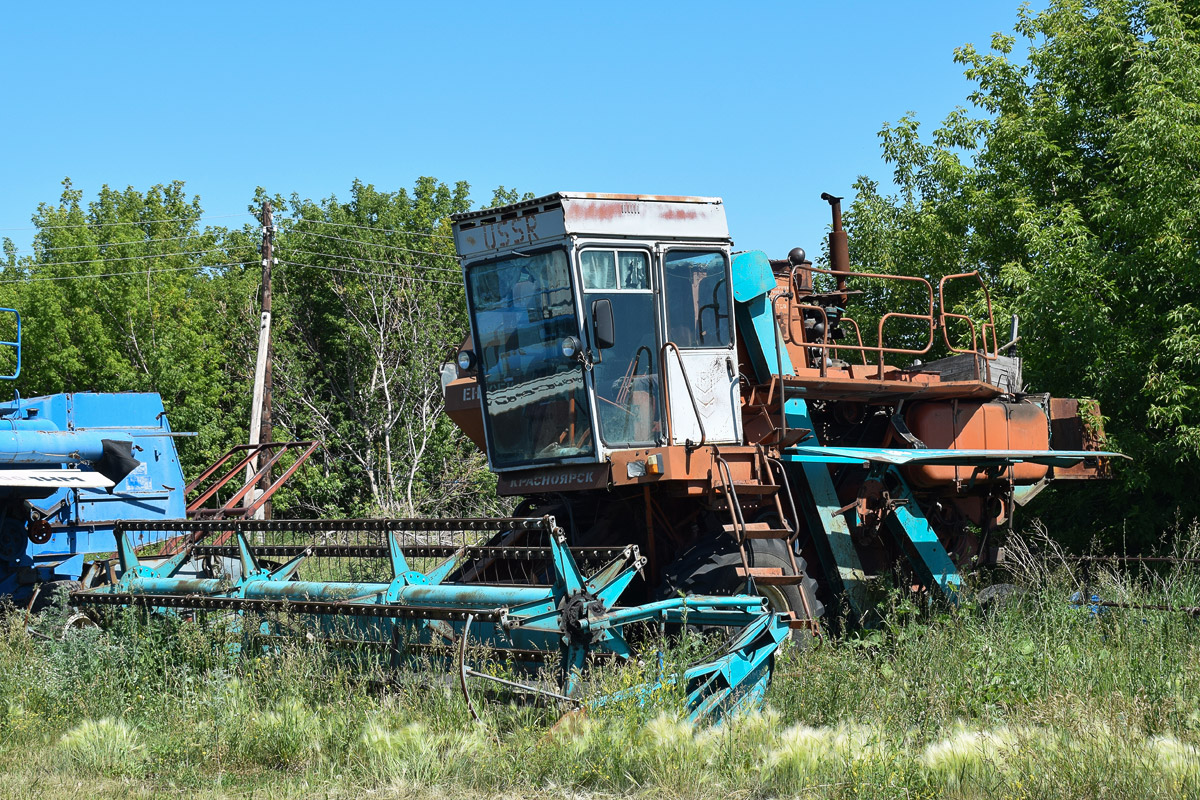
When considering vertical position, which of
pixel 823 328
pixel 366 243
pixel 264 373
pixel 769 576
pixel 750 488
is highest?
pixel 366 243

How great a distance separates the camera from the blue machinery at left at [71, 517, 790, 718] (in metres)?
6.48

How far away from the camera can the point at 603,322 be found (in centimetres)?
837

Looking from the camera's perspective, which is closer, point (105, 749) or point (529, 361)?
point (105, 749)

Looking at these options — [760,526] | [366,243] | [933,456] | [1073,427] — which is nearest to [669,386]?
[760,526]

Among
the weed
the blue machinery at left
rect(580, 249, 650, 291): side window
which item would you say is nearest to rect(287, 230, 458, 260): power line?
rect(580, 249, 650, 291): side window

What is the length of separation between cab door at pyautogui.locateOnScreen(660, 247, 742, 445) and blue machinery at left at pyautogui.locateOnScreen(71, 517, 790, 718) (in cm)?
159

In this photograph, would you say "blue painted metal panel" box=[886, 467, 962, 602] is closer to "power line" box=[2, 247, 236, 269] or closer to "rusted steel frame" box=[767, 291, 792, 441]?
"rusted steel frame" box=[767, 291, 792, 441]

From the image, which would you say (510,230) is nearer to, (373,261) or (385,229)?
(373,261)

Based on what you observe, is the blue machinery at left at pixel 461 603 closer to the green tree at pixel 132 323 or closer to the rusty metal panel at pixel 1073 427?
the rusty metal panel at pixel 1073 427

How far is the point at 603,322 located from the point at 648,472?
1.22m

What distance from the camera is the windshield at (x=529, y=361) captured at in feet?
28.5

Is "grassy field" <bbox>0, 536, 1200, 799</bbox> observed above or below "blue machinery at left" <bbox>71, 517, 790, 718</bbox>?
below

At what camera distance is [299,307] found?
33.5 metres

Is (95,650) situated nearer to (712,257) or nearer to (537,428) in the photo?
(537,428)
